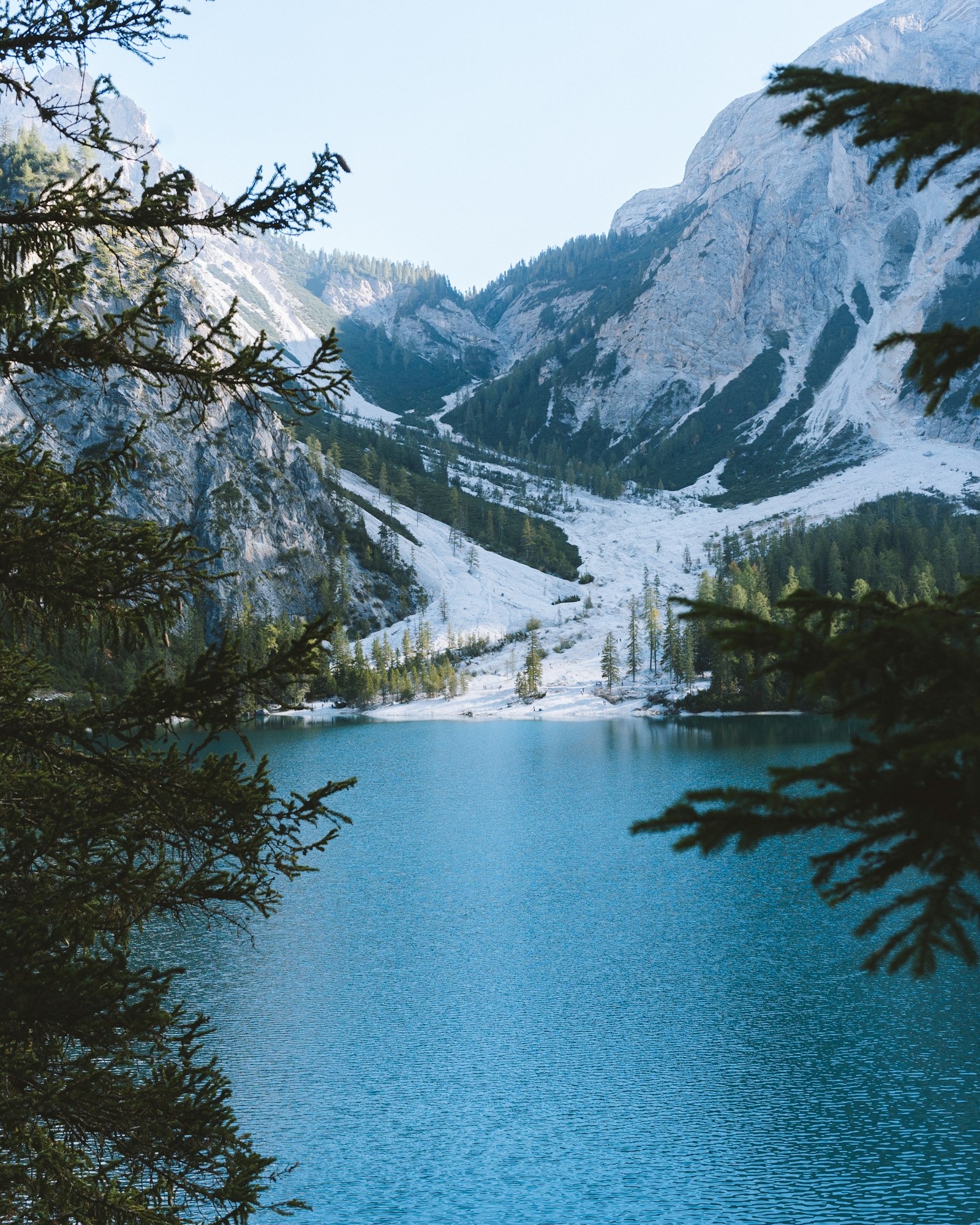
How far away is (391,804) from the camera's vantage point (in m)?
60.5

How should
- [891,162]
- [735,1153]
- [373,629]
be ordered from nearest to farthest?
1. [891,162]
2. [735,1153]
3. [373,629]

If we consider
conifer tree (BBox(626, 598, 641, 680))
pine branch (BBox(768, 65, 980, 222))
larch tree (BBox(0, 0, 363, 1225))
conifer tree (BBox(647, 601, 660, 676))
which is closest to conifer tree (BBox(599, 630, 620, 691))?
conifer tree (BBox(626, 598, 641, 680))

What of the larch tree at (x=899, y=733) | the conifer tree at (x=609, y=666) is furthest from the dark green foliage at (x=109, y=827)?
the conifer tree at (x=609, y=666)

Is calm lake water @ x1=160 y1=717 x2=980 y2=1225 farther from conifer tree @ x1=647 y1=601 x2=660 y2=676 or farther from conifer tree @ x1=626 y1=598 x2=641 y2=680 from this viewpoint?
conifer tree @ x1=647 y1=601 x2=660 y2=676

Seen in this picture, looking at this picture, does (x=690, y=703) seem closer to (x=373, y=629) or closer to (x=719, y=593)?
(x=719, y=593)

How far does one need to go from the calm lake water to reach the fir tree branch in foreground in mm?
20050

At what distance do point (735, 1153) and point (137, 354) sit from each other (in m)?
22.4

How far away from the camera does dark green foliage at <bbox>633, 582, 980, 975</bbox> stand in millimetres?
3557

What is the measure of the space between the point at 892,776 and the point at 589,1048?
83.3 feet

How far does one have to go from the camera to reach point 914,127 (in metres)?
4.46

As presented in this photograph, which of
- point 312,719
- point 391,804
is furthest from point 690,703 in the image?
point 391,804

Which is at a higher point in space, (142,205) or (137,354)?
(142,205)

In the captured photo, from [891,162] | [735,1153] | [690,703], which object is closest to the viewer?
[891,162]

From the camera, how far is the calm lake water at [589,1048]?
64.8 ft
